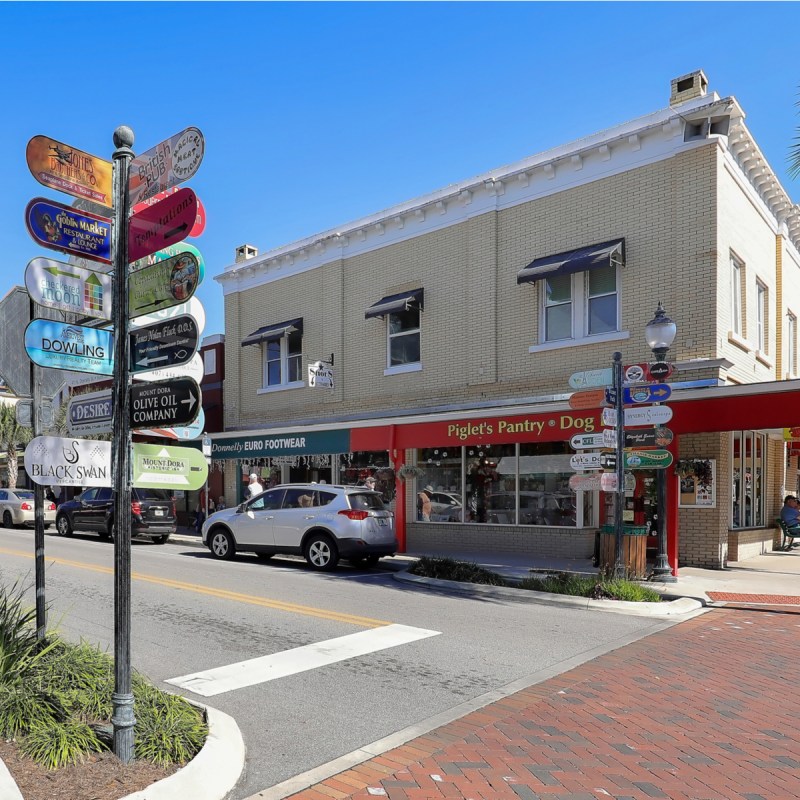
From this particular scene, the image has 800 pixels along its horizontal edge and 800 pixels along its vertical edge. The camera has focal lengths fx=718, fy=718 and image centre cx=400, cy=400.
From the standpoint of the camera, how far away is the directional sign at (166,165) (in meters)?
4.21

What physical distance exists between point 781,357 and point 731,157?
18.9ft

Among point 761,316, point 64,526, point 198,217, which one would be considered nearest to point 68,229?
point 198,217

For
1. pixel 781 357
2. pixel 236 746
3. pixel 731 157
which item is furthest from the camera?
pixel 781 357

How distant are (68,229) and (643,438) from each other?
9385mm

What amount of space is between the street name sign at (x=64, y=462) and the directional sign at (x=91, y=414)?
21 cm

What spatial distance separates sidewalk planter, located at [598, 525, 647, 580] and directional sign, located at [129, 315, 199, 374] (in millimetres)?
8895

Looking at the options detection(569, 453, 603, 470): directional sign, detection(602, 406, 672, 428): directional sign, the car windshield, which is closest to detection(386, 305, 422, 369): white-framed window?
the car windshield

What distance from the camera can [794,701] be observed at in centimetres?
587

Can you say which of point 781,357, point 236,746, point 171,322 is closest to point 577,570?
point 781,357

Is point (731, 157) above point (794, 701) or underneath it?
above

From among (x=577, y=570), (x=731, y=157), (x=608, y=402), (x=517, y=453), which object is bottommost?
(x=577, y=570)

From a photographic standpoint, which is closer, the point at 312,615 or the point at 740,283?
the point at 312,615

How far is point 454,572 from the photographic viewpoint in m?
12.1

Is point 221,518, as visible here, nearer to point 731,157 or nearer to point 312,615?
point 312,615
